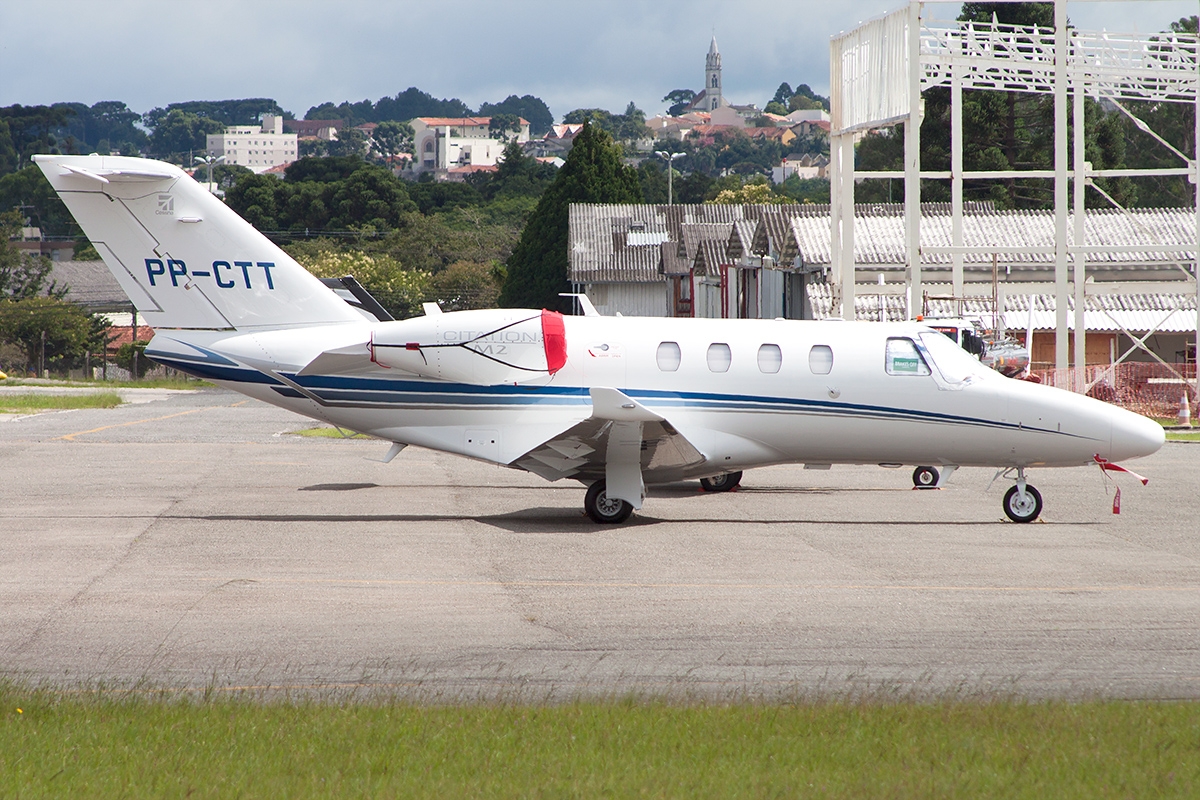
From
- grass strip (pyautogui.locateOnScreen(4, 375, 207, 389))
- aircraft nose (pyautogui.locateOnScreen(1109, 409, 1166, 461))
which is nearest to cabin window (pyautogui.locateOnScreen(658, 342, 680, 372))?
aircraft nose (pyautogui.locateOnScreen(1109, 409, 1166, 461))

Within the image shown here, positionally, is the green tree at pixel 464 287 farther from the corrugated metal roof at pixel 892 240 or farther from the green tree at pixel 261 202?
the green tree at pixel 261 202

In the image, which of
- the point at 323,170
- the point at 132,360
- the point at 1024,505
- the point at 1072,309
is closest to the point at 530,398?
the point at 1024,505

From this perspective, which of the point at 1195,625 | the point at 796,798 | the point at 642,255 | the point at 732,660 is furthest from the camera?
the point at 642,255

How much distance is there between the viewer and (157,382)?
5747 centimetres

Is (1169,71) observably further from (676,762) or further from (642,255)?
(642,255)

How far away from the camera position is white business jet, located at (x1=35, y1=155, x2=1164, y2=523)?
53.5 feet

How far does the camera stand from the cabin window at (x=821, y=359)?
16.6 metres

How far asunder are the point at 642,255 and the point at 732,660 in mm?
57816

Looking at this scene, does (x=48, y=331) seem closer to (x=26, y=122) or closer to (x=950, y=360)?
(x=950, y=360)

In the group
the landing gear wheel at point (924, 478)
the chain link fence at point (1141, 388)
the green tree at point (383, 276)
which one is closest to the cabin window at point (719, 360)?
the landing gear wheel at point (924, 478)

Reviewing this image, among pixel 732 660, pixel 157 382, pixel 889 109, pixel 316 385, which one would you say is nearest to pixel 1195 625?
pixel 732 660

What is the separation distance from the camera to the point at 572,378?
1645 centimetres

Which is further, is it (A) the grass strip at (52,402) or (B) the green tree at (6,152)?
(B) the green tree at (6,152)

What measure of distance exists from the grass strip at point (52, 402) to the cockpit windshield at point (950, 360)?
28.3 meters
